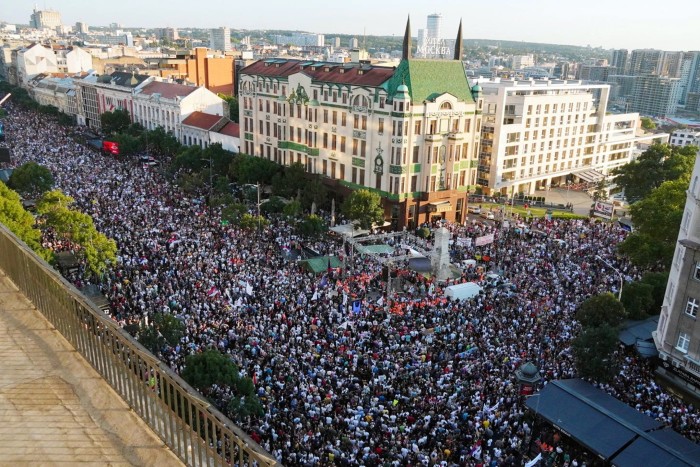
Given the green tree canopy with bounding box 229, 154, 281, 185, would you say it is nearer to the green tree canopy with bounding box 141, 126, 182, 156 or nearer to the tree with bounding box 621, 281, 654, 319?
the green tree canopy with bounding box 141, 126, 182, 156

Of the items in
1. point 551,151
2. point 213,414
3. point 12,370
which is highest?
point 213,414

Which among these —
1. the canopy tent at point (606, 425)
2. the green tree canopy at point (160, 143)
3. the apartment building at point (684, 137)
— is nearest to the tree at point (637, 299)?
the canopy tent at point (606, 425)

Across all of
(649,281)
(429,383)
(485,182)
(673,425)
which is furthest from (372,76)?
(673,425)

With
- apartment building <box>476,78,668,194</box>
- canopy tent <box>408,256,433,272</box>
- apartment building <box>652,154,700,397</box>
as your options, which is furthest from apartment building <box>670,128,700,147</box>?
apartment building <box>652,154,700,397</box>

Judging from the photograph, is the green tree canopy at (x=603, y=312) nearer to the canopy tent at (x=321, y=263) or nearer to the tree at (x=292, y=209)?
the canopy tent at (x=321, y=263)

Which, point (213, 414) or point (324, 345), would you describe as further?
point (324, 345)

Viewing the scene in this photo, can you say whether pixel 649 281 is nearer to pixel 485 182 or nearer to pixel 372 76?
pixel 372 76

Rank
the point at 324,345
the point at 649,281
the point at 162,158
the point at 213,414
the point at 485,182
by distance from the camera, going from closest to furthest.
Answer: the point at 213,414 < the point at 324,345 < the point at 649,281 < the point at 485,182 < the point at 162,158
